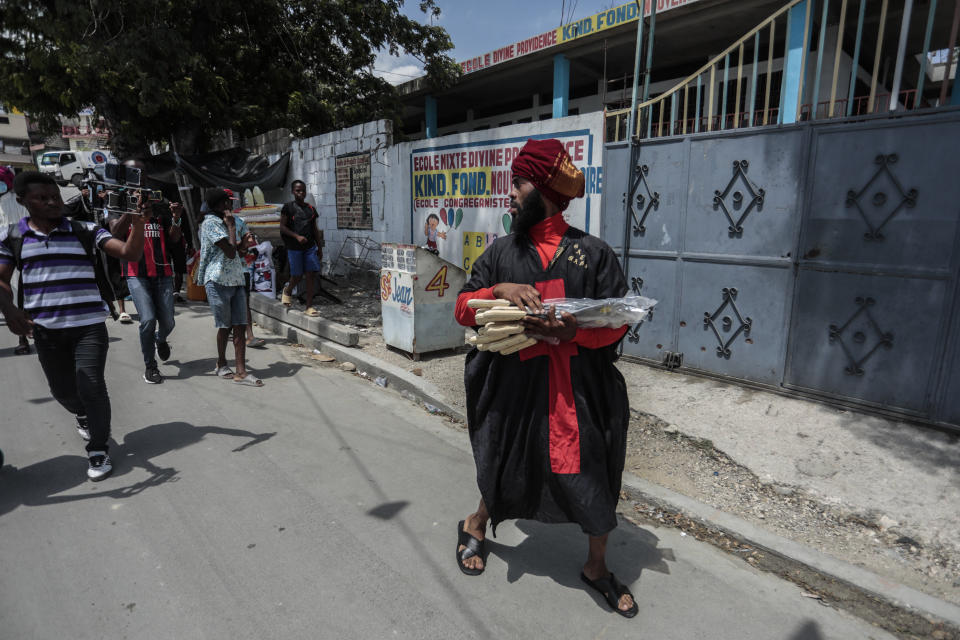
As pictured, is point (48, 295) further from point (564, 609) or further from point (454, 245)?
point (454, 245)

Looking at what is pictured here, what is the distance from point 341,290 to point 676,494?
7636mm

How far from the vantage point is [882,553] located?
9.12 feet

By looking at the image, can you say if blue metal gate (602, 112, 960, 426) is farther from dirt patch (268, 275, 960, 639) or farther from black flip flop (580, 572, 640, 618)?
black flip flop (580, 572, 640, 618)

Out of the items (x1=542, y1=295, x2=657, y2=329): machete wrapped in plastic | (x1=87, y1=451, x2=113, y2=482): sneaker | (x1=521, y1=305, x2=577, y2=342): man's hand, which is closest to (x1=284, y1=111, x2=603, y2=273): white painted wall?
(x1=542, y1=295, x2=657, y2=329): machete wrapped in plastic

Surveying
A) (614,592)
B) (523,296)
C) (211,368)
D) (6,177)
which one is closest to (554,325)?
(523,296)

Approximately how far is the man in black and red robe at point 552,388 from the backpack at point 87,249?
8.80 ft

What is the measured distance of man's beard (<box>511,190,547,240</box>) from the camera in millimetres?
2258

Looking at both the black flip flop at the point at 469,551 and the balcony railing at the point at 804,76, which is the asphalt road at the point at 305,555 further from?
the balcony railing at the point at 804,76

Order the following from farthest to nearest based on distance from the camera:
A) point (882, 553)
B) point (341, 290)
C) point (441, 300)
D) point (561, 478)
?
point (341, 290)
point (441, 300)
point (882, 553)
point (561, 478)

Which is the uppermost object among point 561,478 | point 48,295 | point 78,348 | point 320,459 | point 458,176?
point 458,176

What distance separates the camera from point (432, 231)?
28.4 ft

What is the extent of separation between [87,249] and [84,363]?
723 millimetres

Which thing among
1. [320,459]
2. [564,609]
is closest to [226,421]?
[320,459]

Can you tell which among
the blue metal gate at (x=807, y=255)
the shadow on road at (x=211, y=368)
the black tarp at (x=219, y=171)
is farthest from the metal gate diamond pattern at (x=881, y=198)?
the black tarp at (x=219, y=171)
